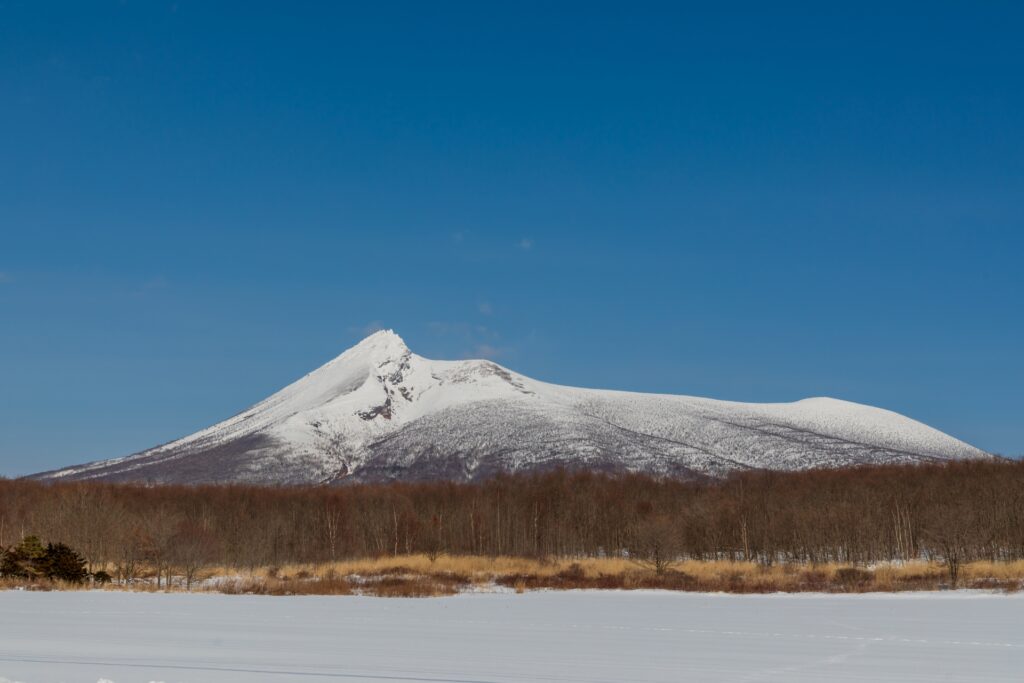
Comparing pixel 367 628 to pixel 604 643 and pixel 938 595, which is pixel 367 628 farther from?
pixel 938 595

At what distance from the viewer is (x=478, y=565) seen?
261 ft

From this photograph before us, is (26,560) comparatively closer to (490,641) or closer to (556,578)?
(490,641)

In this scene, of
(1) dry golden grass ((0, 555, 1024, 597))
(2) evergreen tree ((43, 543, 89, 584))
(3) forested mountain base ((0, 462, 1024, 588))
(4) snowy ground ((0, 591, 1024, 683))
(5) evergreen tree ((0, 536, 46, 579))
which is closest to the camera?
(4) snowy ground ((0, 591, 1024, 683))

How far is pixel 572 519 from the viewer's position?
11662 cm

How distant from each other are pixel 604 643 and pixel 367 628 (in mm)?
7171

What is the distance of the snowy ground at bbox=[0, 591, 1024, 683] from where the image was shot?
17.8m

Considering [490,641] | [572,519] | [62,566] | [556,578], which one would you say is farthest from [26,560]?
[572,519]

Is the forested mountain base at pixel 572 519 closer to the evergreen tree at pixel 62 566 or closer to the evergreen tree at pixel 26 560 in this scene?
the evergreen tree at pixel 62 566

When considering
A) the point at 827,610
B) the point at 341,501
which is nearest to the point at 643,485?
the point at 341,501

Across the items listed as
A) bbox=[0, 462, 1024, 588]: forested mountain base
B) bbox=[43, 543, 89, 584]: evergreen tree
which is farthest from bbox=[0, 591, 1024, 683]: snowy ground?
bbox=[0, 462, 1024, 588]: forested mountain base

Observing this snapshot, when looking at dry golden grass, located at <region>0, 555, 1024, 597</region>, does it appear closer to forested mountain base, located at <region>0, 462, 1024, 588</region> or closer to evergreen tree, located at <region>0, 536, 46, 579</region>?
forested mountain base, located at <region>0, 462, 1024, 588</region>

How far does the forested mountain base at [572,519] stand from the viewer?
85.9 m

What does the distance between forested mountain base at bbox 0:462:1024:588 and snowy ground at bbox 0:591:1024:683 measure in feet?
118

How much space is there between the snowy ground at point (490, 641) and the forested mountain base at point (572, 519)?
118 feet
